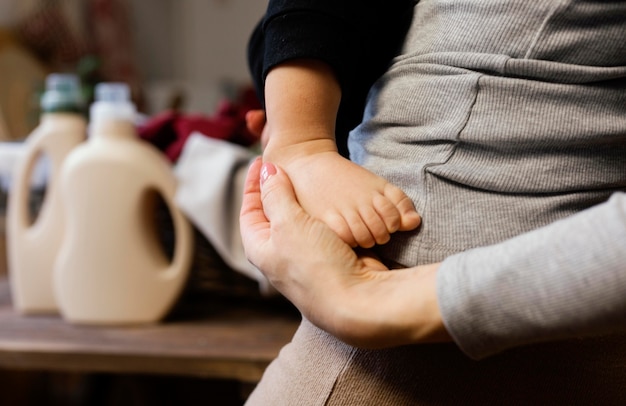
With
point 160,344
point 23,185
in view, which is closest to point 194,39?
point 23,185

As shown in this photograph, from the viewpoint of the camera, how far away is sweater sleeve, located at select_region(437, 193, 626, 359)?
0.27 m

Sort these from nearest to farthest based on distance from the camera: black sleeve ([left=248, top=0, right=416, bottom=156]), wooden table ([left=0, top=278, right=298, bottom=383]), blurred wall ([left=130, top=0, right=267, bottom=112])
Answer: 1. black sleeve ([left=248, top=0, right=416, bottom=156])
2. wooden table ([left=0, top=278, right=298, bottom=383])
3. blurred wall ([left=130, top=0, right=267, bottom=112])

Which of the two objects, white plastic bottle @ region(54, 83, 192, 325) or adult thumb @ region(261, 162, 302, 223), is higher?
adult thumb @ region(261, 162, 302, 223)

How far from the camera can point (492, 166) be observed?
34 cm

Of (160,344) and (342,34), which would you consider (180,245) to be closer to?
(160,344)

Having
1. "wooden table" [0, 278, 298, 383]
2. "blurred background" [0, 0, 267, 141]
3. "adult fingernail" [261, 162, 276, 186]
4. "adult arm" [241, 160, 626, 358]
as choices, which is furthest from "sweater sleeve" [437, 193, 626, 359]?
"blurred background" [0, 0, 267, 141]

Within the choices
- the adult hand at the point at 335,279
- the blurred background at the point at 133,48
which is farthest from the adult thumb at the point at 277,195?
the blurred background at the point at 133,48

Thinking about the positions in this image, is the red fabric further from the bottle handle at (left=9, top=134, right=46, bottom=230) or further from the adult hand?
the adult hand

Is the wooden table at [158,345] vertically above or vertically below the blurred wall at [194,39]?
above

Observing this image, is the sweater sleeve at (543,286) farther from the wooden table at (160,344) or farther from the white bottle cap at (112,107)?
the white bottle cap at (112,107)

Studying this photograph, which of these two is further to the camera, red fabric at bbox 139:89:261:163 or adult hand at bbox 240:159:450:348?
red fabric at bbox 139:89:261:163

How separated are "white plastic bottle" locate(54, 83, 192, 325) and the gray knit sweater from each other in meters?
0.50

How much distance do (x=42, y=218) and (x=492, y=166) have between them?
0.70 m

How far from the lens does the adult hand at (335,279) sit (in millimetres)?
307
